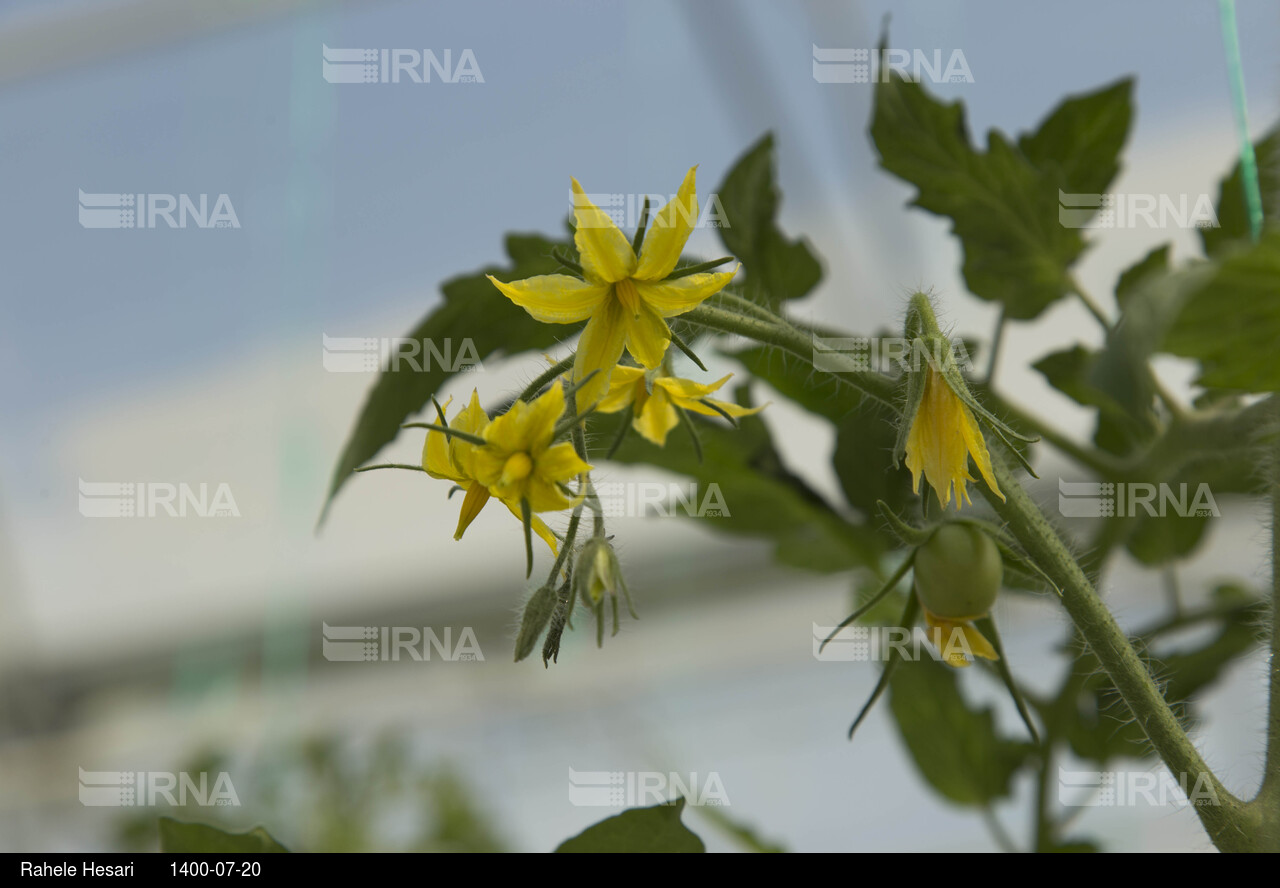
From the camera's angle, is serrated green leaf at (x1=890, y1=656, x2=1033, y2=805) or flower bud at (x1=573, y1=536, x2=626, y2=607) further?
serrated green leaf at (x1=890, y1=656, x2=1033, y2=805)

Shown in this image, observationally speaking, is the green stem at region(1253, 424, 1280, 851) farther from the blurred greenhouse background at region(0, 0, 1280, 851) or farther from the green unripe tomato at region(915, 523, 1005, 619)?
the blurred greenhouse background at region(0, 0, 1280, 851)

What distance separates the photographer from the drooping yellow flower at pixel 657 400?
22 centimetres

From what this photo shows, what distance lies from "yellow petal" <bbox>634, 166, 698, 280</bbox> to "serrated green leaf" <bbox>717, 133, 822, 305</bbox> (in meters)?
0.16

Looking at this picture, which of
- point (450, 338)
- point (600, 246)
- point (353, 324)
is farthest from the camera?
point (353, 324)

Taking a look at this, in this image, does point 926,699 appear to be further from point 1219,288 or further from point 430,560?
point 430,560

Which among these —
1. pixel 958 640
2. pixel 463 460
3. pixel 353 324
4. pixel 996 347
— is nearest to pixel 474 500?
pixel 463 460

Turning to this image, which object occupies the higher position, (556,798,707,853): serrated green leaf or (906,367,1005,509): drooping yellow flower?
(906,367,1005,509): drooping yellow flower

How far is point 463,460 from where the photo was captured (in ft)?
0.65

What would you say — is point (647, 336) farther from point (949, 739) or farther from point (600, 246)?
point (949, 739)

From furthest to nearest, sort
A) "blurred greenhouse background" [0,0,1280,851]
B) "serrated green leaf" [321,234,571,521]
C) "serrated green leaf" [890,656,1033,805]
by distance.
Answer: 1. "blurred greenhouse background" [0,0,1280,851]
2. "serrated green leaf" [890,656,1033,805]
3. "serrated green leaf" [321,234,571,521]

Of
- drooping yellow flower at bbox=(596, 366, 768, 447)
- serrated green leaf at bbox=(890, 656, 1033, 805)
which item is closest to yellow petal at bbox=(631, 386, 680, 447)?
drooping yellow flower at bbox=(596, 366, 768, 447)

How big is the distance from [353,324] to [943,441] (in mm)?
986

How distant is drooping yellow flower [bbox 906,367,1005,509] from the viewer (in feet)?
0.62

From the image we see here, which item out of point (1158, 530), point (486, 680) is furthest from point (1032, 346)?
point (486, 680)
